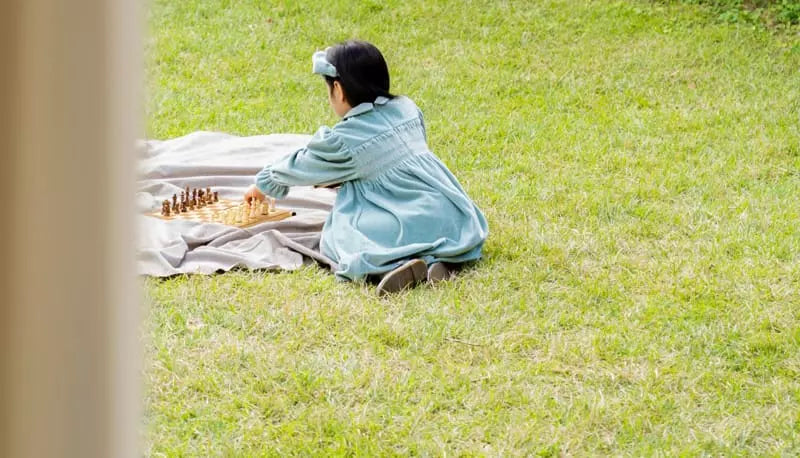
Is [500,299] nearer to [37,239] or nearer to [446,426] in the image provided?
[446,426]

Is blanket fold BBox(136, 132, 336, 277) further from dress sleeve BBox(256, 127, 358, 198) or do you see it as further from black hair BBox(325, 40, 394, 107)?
black hair BBox(325, 40, 394, 107)

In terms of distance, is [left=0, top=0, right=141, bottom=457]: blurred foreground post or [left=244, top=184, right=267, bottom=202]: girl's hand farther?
[left=244, top=184, right=267, bottom=202]: girl's hand

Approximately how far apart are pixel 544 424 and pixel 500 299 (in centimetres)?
98

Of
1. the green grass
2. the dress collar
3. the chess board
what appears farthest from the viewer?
the chess board

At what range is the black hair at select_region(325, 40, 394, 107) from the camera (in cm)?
427

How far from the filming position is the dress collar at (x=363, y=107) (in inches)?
169

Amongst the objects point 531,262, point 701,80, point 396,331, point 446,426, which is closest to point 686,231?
point 531,262

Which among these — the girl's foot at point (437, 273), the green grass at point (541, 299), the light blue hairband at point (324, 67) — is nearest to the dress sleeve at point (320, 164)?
the light blue hairband at point (324, 67)

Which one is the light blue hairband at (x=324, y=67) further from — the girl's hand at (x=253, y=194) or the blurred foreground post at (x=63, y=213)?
the blurred foreground post at (x=63, y=213)

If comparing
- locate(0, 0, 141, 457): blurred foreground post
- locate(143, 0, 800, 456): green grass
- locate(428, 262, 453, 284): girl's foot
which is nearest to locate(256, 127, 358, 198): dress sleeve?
locate(143, 0, 800, 456): green grass

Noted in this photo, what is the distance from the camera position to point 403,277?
394 centimetres

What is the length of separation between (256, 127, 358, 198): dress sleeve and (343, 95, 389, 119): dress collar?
0.37ft

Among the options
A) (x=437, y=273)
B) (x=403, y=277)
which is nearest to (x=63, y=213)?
(x=403, y=277)

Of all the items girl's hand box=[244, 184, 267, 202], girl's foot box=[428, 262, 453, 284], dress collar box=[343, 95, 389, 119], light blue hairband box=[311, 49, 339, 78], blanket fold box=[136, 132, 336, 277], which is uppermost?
light blue hairband box=[311, 49, 339, 78]
